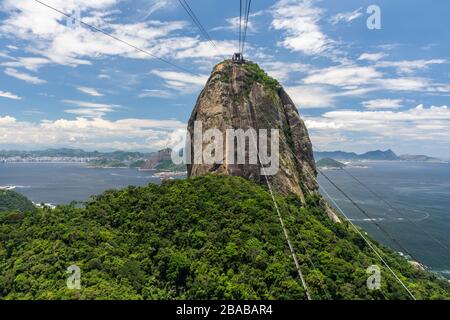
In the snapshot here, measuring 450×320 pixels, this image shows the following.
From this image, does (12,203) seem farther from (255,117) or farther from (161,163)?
(161,163)

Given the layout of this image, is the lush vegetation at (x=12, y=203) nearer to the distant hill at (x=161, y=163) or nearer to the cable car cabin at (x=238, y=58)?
the cable car cabin at (x=238, y=58)

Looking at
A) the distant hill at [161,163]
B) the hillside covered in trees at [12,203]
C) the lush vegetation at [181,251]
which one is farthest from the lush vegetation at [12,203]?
the distant hill at [161,163]

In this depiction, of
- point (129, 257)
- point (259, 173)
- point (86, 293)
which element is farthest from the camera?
point (259, 173)

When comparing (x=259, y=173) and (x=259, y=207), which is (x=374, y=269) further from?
(x=259, y=173)

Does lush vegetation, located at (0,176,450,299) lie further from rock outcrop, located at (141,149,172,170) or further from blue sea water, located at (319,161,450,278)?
rock outcrop, located at (141,149,172,170)

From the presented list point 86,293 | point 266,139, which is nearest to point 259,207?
point 266,139

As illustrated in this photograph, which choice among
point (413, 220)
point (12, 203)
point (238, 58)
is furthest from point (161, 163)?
point (238, 58)
